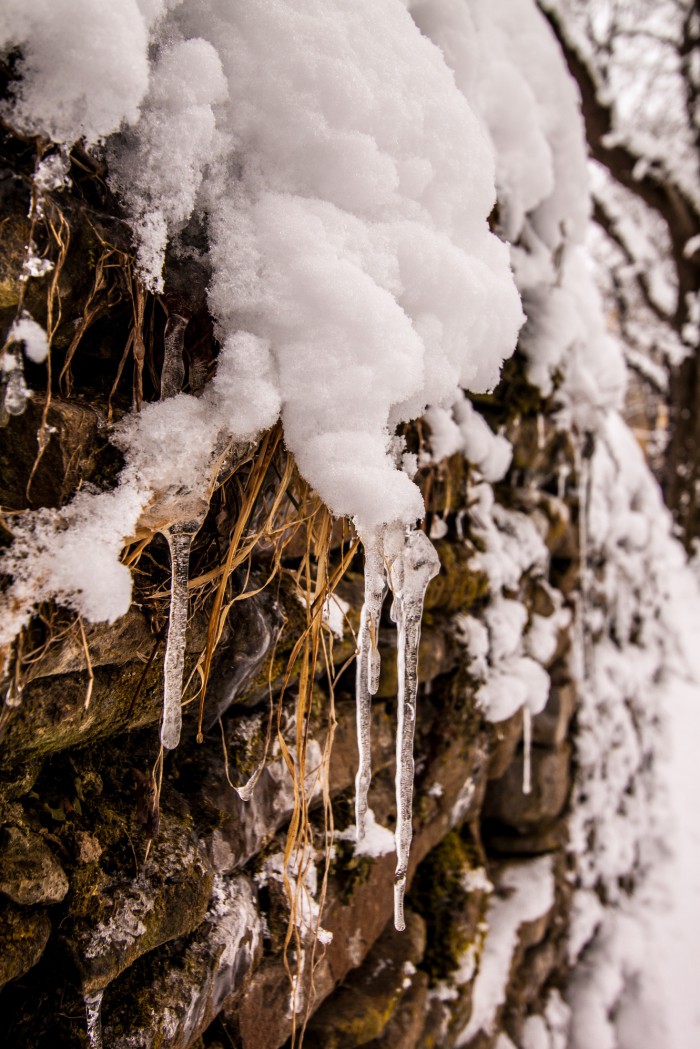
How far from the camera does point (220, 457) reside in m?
0.76

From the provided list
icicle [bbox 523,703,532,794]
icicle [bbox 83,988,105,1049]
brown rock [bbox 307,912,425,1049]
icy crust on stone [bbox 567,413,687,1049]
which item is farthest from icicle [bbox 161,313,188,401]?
icy crust on stone [bbox 567,413,687,1049]

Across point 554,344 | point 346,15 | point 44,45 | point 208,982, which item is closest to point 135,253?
point 44,45

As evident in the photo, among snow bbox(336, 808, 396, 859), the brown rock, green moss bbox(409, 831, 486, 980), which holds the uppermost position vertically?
snow bbox(336, 808, 396, 859)

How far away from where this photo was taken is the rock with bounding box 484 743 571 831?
2100mm

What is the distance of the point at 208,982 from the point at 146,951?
14cm

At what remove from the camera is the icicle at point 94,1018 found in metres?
0.75

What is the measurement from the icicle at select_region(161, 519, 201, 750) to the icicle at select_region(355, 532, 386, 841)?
261 millimetres

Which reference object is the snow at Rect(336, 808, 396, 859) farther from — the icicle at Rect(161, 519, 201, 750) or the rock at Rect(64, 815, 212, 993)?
the icicle at Rect(161, 519, 201, 750)

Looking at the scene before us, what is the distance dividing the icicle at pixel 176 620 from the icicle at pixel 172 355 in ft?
0.59

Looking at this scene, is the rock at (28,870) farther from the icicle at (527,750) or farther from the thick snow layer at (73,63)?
the icicle at (527,750)

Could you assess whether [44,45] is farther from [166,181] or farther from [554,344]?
[554,344]

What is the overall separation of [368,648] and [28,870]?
533 mm

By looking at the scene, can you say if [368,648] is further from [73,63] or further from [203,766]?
[73,63]

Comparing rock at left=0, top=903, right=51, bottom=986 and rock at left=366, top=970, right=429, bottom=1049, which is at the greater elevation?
rock at left=0, top=903, right=51, bottom=986
